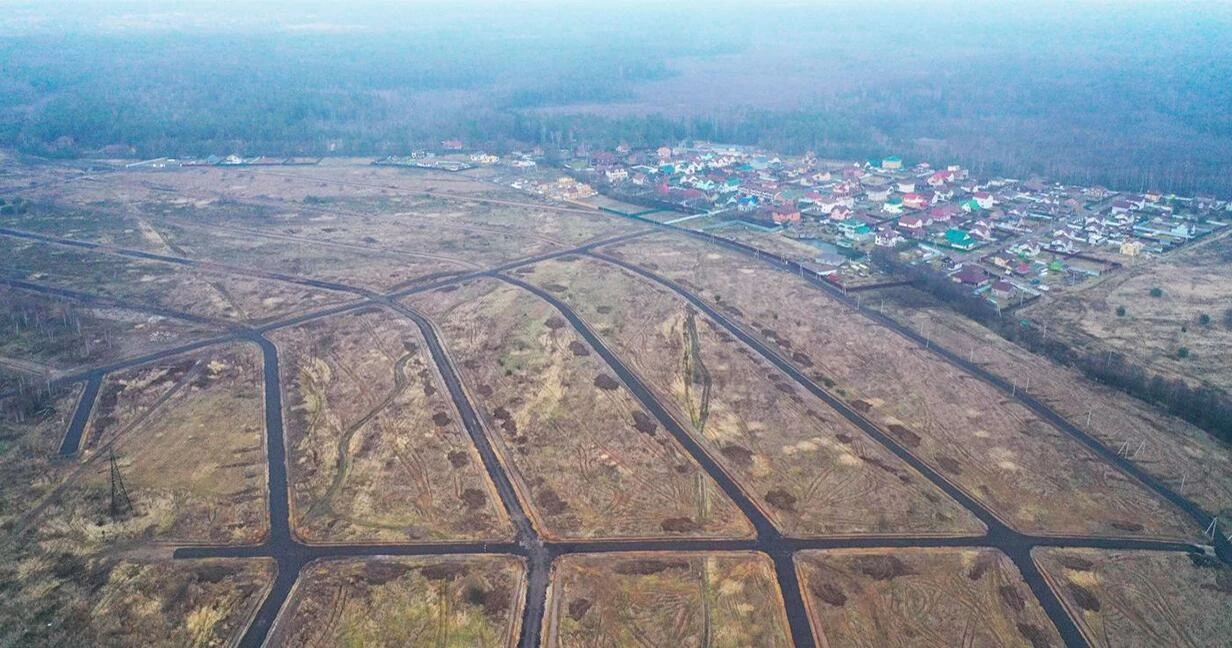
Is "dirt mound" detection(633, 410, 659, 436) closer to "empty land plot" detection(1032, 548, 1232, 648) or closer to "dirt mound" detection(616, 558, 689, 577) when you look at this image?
"dirt mound" detection(616, 558, 689, 577)

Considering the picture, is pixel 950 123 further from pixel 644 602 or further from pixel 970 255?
pixel 644 602

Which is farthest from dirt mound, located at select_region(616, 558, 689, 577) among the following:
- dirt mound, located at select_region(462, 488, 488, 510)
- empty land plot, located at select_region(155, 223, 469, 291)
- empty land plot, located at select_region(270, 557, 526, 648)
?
empty land plot, located at select_region(155, 223, 469, 291)

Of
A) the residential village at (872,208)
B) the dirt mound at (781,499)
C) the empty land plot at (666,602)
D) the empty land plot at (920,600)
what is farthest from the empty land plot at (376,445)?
the residential village at (872,208)

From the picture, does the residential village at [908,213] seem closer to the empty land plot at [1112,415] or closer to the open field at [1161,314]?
the open field at [1161,314]

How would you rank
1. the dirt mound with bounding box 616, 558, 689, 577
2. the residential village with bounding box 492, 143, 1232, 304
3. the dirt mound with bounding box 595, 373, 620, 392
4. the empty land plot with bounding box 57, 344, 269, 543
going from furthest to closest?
the residential village with bounding box 492, 143, 1232, 304 → the dirt mound with bounding box 595, 373, 620, 392 → the empty land plot with bounding box 57, 344, 269, 543 → the dirt mound with bounding box 616, 558, 689, 577

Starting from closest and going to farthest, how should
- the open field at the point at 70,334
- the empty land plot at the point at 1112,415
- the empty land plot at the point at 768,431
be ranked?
1. the empty land plot at the point at 768,431
2. the empty land plot at the point at 1112,415
3. the open field at the point at 70,334

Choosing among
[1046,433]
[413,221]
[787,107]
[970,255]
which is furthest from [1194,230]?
[787,107]

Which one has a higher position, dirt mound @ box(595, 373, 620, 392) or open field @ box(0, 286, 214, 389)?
open field @ box(0, 286, 214, 389)
